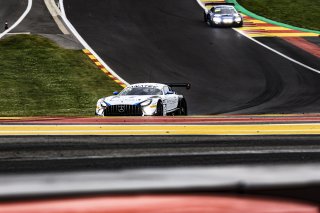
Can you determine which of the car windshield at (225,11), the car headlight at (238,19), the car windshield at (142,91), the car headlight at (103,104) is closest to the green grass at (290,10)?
the car headlight at (238,19)

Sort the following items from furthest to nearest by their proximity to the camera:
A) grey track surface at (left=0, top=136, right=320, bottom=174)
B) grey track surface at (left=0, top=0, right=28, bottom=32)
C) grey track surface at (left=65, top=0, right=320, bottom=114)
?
grey track surface at (left=0, top=0, right=28, bottom=32) < grey track surface at (left=65, top=0, right=320, bottom=114) < grey track surface at (left=0, top=136, right=320, bottom=174)

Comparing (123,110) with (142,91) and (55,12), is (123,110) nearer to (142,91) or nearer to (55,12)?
(142,91)

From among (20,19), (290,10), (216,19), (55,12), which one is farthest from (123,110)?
(290,10)

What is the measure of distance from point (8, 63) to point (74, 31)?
8.95m

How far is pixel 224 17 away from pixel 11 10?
543 inches

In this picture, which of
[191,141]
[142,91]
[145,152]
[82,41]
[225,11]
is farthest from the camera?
[225,11]

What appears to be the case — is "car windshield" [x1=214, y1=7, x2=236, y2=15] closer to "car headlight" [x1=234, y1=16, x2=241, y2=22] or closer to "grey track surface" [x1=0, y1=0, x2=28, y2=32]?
"car headlight" [x1=234, y1=16, x2=241, y2=22]

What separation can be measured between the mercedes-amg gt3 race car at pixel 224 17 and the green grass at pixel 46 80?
10226 mm

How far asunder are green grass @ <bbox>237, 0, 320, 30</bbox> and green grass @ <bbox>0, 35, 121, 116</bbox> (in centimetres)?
1448

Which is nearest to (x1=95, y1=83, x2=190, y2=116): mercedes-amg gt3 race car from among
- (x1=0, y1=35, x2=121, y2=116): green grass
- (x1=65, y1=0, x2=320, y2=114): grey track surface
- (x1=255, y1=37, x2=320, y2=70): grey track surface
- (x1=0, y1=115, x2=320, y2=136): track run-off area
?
(x1=0, y1=35, x2=121, y2=116): green grass

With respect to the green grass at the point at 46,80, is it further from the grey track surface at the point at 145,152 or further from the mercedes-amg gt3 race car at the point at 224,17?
the grey track surface at the point at 145,152

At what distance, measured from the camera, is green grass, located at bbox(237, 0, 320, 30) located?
133ft

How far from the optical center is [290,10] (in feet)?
141

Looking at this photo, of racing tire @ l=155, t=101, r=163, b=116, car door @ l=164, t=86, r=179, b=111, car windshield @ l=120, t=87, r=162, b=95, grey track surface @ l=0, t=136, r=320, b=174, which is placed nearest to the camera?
grey track surface @ l=0, t=136, r=320, b=174
